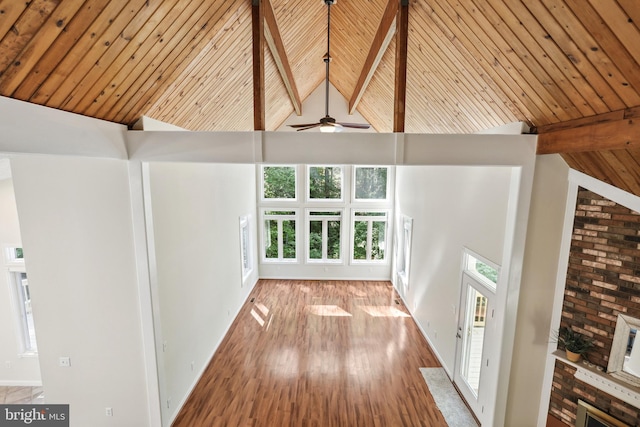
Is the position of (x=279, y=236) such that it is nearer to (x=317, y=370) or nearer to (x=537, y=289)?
(x=317, y=370)

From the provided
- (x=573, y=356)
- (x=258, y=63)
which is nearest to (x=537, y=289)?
(x=573, y=356)

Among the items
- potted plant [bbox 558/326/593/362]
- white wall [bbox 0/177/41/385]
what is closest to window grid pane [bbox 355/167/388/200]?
potted plant [bbox 558/326/593/362]

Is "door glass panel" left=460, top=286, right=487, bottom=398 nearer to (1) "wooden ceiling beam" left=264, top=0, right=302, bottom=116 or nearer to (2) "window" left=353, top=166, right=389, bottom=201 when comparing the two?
(1) "wooden ceiling beam" left=264, top=0, right=302, bottom=116

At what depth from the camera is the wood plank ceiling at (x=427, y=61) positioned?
171 cm

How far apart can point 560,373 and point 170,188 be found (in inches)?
192

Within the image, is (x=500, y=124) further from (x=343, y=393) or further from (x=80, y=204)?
(x=80, y=204)

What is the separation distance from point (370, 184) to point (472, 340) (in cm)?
522

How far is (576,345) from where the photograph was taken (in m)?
2.83

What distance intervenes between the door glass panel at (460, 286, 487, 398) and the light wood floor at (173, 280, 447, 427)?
658 millimetres

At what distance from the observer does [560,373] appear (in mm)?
3070

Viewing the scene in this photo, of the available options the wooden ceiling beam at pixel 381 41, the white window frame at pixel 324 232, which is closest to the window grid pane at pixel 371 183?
the white window frame at pixel 324 232

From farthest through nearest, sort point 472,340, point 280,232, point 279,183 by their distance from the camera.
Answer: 1. point 280,232
2. point 279,183
3. point 472,340

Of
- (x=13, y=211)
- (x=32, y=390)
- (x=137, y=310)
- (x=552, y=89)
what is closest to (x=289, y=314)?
(x=137, y=310)

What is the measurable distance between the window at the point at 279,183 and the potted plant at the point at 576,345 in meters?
6.82
